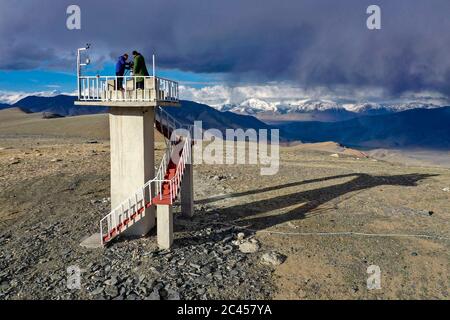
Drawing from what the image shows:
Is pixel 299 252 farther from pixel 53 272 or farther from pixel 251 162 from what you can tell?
pixel 251 162

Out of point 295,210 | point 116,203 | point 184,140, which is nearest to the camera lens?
point 116,203

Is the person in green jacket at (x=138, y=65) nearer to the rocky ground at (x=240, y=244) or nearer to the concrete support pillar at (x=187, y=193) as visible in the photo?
the concrete support pillar at (x=187, y=193)

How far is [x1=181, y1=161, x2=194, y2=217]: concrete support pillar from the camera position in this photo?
2072cm

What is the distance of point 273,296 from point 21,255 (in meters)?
9.30

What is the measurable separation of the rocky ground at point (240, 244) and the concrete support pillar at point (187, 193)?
0.38 meters

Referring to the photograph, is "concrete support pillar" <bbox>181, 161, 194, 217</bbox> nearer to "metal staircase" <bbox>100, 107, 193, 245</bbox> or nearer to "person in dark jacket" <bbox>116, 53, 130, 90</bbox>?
"metal staircase" <bbox>100, 107, 193, 245</bbox>

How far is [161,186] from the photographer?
56.2ft

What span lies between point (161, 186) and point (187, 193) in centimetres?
379

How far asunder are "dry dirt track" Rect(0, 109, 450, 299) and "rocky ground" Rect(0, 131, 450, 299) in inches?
2.3

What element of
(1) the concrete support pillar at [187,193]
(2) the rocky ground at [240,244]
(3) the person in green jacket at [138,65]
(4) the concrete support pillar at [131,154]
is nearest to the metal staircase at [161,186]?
(4) the concrete support pillar at [131,154]

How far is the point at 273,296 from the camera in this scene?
13633 millimetres

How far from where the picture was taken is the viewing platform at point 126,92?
16.2 m
